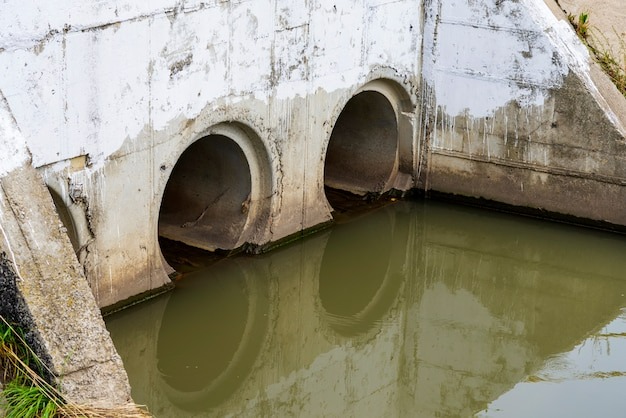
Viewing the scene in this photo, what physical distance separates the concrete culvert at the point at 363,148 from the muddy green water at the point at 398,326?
629mm

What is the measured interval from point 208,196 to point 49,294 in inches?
193

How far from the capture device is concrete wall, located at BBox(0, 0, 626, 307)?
816 centimetres

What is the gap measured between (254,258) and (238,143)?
113 centimetres

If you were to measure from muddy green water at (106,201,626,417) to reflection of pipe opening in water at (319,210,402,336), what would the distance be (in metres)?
0.02

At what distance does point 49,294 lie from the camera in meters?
5.80

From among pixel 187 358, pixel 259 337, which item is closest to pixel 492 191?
pixel 259 337

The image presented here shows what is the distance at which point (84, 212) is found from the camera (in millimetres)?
8383

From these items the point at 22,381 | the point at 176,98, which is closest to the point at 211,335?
the point at 176,98

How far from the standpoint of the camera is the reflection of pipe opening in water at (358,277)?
9.88m

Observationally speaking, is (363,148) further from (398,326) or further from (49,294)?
(49,294)

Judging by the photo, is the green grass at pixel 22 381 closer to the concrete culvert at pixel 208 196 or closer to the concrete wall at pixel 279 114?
the concrete wall at pixel 279 114

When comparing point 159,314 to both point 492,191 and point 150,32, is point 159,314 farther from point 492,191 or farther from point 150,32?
point 492,191

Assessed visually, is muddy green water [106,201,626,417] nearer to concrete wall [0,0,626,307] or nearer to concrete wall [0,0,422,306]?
concrete wall [0,0,626,307]

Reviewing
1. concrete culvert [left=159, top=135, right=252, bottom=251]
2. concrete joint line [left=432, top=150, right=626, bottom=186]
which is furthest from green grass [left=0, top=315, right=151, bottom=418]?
concrete joint line [left=432, top=150, right=626, bottom=186]
